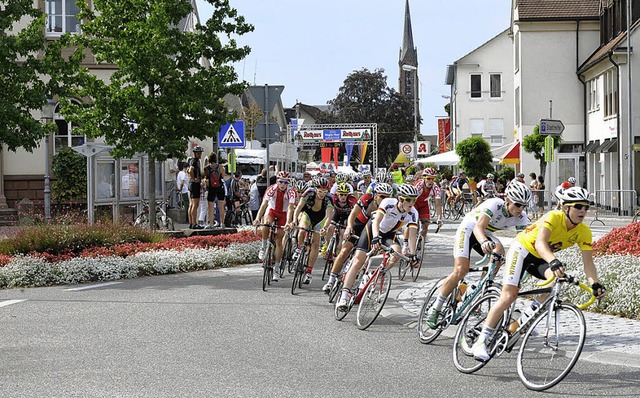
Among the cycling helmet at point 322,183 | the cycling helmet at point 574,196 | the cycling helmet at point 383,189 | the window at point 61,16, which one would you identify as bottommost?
the cycling helmet at point 574,196

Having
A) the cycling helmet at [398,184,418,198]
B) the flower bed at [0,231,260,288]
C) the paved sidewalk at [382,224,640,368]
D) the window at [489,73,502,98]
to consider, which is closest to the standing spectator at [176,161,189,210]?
the flower bed at [0,231,260,288]

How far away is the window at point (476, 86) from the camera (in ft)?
223

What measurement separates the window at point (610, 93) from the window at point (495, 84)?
23.2m

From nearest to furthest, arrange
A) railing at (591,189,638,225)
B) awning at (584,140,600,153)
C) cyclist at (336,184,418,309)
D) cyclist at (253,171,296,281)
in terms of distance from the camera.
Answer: cyclist at (336,184,418,309)
cyclist at (253,171,296,281)
railing at (591,189,638,225)
awning at (584,140,600,153)

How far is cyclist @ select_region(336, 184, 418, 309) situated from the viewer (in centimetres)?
1151

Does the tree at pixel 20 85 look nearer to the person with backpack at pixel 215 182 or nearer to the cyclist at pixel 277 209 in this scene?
the person with backpack at pixel 215 182

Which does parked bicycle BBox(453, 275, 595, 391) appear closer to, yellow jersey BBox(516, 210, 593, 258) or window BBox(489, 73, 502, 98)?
yellow jersey BBox(516, 210, 593, 258)

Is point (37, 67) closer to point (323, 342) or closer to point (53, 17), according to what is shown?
point (53, 17)

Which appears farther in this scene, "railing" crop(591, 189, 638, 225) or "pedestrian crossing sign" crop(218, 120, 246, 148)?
→ "railing" crop(591, 189, 638, 225)

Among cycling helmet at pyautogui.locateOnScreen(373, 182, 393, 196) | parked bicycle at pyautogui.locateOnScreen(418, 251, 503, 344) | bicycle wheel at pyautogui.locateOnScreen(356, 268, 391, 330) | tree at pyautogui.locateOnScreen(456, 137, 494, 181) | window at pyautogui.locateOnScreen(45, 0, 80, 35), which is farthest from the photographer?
tree at pyautogui.locateOnScreen(456, 137, 494, 181)

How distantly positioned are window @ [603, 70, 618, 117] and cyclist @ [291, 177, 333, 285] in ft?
96.7

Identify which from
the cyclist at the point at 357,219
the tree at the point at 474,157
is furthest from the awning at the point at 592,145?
the cyclist at the point at 357,219

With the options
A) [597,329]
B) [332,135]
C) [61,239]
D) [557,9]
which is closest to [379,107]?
[332,135]

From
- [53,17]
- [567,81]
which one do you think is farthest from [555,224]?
[567,81]
